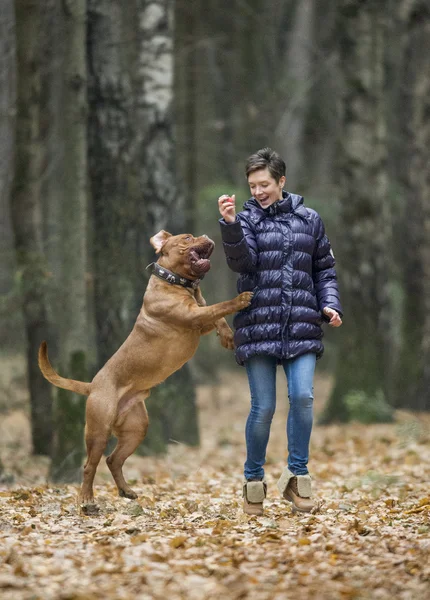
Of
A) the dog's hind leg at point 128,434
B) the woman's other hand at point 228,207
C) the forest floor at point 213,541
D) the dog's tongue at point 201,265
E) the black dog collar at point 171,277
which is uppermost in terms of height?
the woman's other hand at point 228,207

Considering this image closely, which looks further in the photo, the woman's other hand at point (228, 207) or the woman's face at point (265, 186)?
the woman's face at point (265, 186)

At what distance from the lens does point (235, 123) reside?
2386 centimetres

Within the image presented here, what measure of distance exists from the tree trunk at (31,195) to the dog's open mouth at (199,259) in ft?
12.2

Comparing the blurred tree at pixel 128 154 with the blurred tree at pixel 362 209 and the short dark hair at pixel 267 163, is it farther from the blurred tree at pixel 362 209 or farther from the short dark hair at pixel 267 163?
the short dark hair at pixel 267 163

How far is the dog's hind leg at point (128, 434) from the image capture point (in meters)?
7.17

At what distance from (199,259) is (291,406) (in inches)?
49.4

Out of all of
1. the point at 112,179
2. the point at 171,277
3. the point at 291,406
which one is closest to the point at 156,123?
the point at 112,179

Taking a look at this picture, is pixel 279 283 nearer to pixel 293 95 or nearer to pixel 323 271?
pixel 323 271

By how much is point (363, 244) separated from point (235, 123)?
35.7ft

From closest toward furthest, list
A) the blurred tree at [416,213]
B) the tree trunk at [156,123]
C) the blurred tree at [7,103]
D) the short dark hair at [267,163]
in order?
the short dark hair at [267,163]
the tree trunk at [156,123]
the blurred tree at [7,103]
the blurred tree at [416,213]

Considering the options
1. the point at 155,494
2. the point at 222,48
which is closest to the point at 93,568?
the point at 155,494

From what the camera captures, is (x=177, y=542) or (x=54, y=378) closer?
(x=177, y=542)

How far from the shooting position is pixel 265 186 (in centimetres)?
654

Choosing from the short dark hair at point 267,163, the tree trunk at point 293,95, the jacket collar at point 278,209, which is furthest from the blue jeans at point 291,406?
the tree trunk at point 293,95
